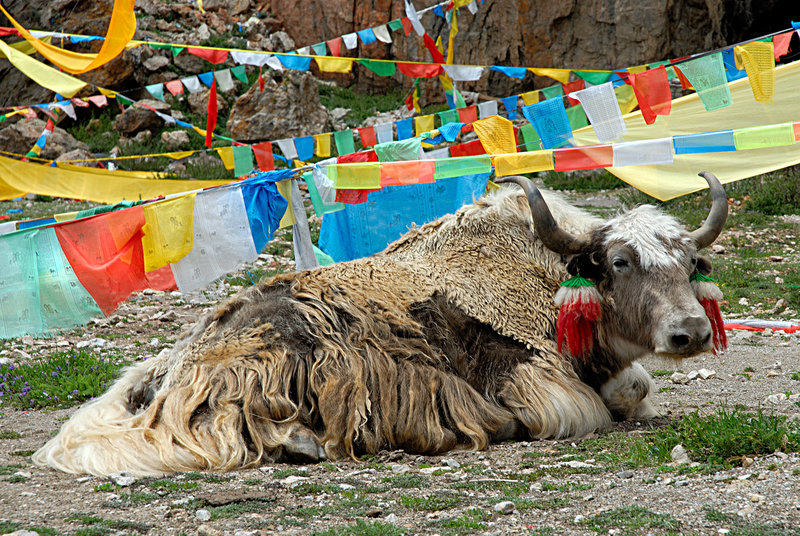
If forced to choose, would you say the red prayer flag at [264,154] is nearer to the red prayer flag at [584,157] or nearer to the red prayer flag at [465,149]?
the red prayer flag at [465,149]

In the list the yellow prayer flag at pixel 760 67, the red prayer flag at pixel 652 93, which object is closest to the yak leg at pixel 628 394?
the red prayer flag at pixel 652 93

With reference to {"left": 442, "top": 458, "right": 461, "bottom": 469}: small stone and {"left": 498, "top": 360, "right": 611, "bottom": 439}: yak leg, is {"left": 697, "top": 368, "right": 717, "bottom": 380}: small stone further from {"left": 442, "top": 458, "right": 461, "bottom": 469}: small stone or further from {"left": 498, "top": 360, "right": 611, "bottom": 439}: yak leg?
{"left": 442, "top": 458, "right": 461, "bottom": 469}: small stone

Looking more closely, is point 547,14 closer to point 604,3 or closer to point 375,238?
point 604,3

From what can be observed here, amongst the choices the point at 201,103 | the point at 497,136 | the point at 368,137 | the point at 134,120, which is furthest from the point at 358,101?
the point at 497,136

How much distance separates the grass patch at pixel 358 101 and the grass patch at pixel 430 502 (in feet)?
47.4

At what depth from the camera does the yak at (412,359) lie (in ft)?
12.4

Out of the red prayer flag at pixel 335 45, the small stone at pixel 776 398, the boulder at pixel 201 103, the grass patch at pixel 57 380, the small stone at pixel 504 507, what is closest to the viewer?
the small stone at pixel 504 507

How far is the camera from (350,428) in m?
3.88

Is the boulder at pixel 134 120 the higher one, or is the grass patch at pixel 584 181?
the boulder at pixel 134 120

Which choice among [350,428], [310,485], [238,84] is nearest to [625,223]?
[350,428]

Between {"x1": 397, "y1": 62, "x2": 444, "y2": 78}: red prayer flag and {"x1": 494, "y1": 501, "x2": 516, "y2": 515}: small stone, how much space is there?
8052 millimetres

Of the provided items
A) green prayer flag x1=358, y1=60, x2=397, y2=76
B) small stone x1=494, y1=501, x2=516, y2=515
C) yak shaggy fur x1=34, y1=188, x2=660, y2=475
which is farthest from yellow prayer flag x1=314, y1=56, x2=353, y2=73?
small stone x1=494, y1=501, x2=516, y2=515

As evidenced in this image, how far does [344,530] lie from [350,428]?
1.27 meters

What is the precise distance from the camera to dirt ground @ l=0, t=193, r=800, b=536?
103 inches
